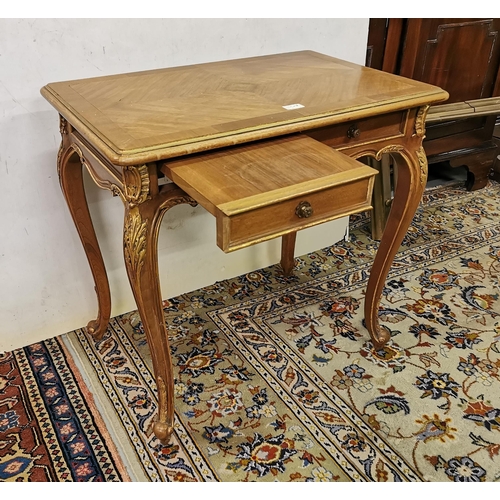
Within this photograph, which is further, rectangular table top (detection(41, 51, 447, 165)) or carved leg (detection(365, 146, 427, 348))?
carved leg (detection(365, 146, 427, 348))

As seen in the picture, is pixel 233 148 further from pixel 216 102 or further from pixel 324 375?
pixel 324 375

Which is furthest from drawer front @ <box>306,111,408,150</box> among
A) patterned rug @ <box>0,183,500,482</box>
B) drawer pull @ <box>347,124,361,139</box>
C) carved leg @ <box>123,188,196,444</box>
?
patterned rug @ <box>0,183,500,482</box>

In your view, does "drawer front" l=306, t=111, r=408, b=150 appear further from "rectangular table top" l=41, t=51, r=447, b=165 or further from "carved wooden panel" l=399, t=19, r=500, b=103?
"carved wooden panel" l=399, t=19, r=500, b=103

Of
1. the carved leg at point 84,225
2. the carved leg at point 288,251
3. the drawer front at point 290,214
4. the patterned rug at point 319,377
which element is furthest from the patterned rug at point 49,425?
the carved leg at point 288,251

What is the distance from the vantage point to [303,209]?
0.94 metres

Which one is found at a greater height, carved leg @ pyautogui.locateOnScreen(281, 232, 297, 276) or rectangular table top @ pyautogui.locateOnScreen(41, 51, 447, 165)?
rectangular table top @ pyautogui.locateOnScreen(41, 51, 447, 165)

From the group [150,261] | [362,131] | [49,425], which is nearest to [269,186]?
[150,261]

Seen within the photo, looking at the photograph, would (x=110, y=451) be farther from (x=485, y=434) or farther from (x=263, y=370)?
(x=485, y=434)

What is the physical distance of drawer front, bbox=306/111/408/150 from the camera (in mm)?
1177

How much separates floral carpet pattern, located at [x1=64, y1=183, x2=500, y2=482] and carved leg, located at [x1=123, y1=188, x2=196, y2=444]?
22cm

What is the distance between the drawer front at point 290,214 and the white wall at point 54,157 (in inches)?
28.1

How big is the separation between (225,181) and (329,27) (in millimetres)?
963

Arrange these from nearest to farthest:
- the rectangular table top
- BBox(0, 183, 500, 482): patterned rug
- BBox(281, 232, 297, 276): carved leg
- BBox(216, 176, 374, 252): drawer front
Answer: BBox(216, 176, 374, 252): drawer front → the rectangular table top → BBox(0, 183, 500, 482): patterned rug → BBox(281, 232, 297, 276): carved leg

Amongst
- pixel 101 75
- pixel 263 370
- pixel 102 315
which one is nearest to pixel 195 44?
pixel 101 75
